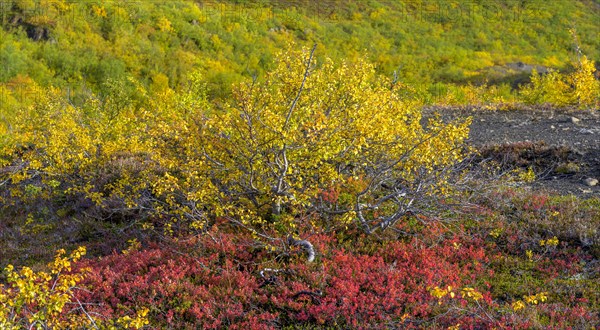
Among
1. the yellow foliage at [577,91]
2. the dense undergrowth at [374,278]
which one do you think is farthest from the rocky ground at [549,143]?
the dense undergrowth at [374,278]

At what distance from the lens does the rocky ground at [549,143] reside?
12781mm

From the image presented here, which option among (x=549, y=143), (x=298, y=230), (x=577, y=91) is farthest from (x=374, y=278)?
A: (x=577, y=91)

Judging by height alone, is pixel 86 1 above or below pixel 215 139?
below

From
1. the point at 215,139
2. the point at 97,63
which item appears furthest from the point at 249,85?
the point at 97,63

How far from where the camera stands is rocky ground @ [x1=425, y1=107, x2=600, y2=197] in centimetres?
1278

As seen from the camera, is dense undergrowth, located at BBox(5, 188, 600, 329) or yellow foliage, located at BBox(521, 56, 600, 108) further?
yellow foliage, located at BBox(521, 56, 600, 108)

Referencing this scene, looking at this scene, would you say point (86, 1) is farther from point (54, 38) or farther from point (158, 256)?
point (158, 256)

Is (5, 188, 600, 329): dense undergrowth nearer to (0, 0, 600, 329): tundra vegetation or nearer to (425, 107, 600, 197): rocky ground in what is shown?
(0, 0, 600, 329): tundra vegetation

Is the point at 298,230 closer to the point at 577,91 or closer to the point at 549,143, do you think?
the point at 549,143

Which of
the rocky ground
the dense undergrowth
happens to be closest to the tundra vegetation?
the dense undergrowth

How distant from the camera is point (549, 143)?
15.2m

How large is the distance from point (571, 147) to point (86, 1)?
64345 mm

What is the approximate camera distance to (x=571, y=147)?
46.9 feet

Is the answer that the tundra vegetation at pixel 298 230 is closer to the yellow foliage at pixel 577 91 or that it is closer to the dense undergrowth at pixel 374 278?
the dense undergrowth at pixel 374 278
